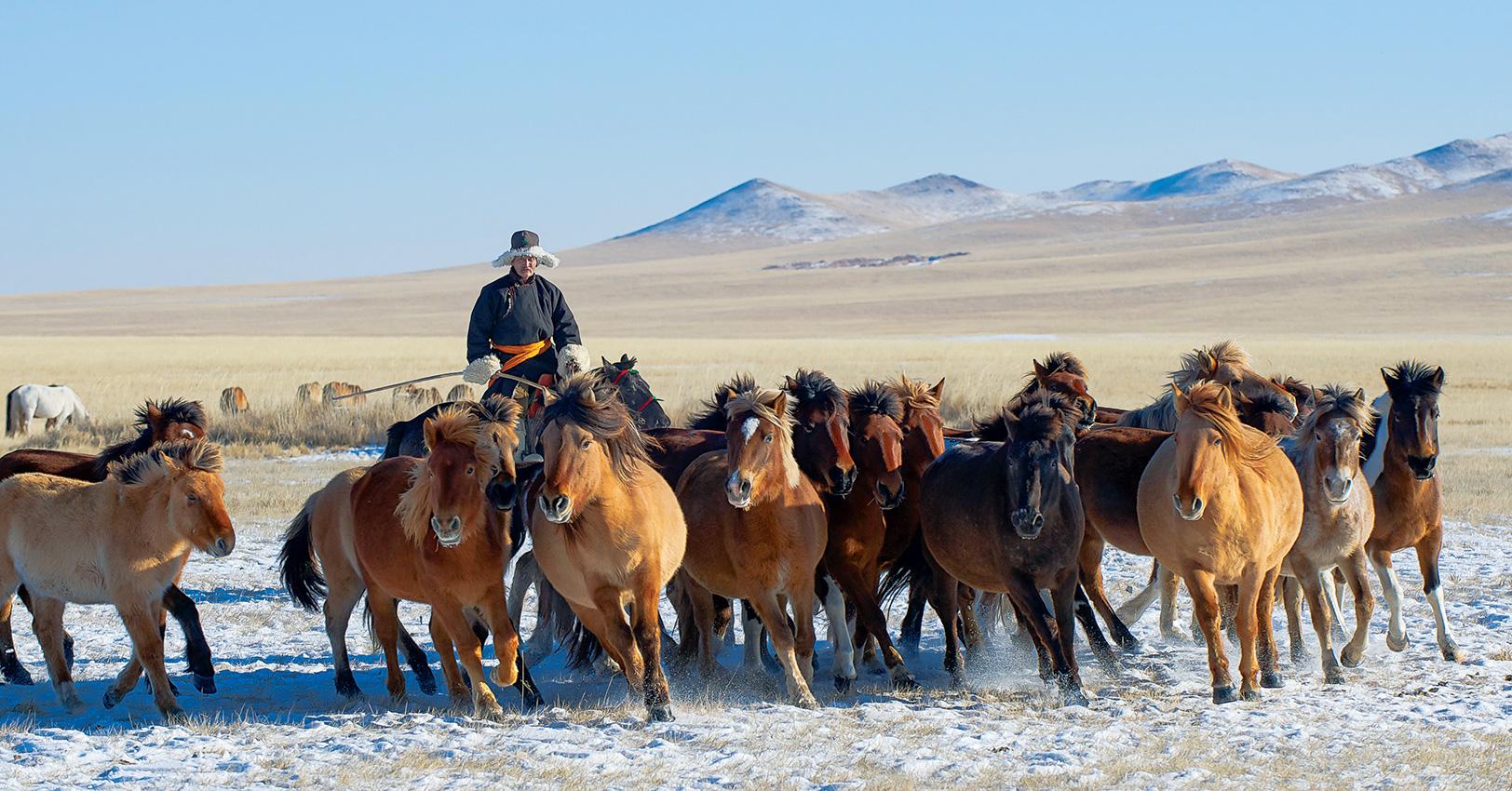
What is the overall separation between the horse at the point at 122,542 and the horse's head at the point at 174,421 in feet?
4.60

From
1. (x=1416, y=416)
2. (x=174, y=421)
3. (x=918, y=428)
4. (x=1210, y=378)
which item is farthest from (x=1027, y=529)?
(x=174, y=421)

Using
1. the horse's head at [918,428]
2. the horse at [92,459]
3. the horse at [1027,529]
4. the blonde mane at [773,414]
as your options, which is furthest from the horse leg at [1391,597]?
the horse at [92,459]

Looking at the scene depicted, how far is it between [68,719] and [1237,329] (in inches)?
2412

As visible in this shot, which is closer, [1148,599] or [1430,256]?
→ [1148,599]

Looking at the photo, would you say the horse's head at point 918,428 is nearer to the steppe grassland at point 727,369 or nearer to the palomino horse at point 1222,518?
the palomino horse at point 1222,518

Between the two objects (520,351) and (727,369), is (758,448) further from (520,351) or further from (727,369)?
(727,369)

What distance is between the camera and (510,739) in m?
6.13

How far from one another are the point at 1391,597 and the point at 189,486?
6251 mm

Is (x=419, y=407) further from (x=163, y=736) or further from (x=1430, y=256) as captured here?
(x=1430, y=256)

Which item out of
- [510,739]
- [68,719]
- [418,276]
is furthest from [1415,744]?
[418,276]

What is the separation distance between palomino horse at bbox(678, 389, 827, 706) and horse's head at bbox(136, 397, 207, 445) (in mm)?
3191

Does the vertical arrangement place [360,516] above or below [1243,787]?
above

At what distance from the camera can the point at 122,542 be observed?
675 cm

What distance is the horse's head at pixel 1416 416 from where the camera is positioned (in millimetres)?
7832
